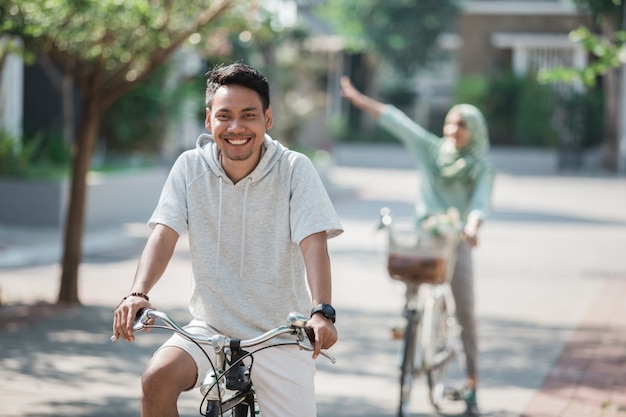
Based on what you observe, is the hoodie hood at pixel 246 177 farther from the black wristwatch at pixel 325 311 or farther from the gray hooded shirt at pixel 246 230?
the black wristwatch at pixel 325 311

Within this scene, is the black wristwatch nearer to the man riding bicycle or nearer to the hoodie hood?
the man riding bicycle

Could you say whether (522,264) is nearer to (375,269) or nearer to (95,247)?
(375,269)

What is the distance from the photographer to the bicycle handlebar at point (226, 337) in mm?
3475

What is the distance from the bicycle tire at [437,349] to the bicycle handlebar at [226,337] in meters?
3.44

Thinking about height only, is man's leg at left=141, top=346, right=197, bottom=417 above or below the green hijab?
below

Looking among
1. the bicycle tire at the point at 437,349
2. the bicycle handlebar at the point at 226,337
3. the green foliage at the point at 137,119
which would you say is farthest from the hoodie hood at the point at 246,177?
the green foliage at the point at 137,119

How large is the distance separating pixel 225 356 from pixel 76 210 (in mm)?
→ 7332

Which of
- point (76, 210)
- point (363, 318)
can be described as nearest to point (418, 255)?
point (363, 318)

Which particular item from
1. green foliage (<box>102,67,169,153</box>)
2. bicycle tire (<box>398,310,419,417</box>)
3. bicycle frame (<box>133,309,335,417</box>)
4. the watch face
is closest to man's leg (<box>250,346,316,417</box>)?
bicycle frame (<box>133,309,335,417</box>)

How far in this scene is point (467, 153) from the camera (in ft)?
23.9

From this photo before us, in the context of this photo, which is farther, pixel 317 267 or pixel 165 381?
pixel 317 267

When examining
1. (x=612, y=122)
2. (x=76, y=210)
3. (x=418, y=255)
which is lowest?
(x=76, y=210)

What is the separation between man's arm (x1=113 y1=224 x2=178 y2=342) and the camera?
11.9 feet

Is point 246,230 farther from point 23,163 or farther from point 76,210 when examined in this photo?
point 23,163
